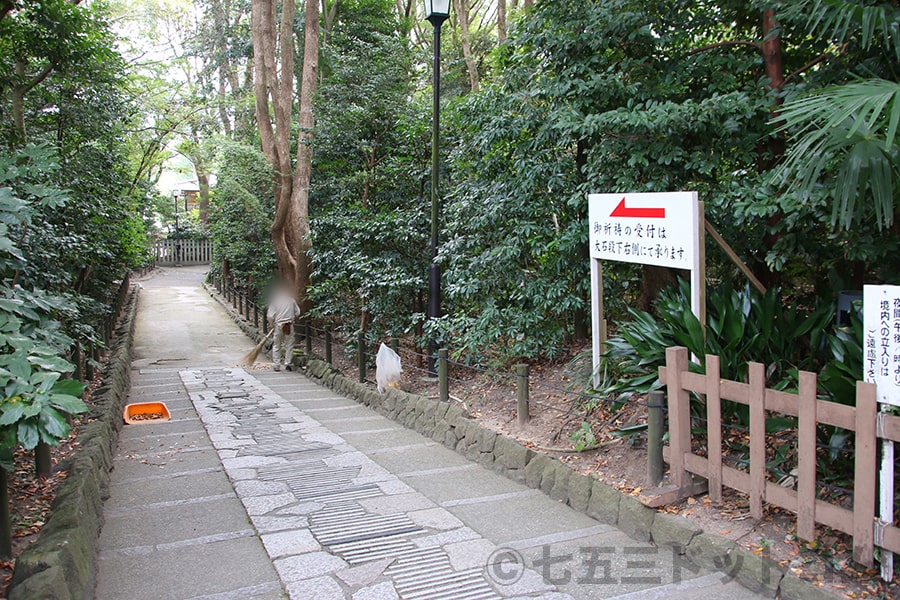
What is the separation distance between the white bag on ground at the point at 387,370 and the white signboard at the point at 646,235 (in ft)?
12.0

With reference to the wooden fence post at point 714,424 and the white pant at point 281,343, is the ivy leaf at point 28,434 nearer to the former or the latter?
the wooden fence post at point 714,424

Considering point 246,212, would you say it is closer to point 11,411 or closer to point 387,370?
point 387,370

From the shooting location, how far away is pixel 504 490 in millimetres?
5664

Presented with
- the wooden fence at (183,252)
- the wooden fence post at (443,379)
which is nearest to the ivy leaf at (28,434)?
the wooden fence post at (443,379)

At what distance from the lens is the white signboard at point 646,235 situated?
4902mm

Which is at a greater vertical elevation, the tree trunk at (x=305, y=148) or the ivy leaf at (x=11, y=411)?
the tree trunk at (x=305, y=148)

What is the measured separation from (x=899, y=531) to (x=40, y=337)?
4.82m

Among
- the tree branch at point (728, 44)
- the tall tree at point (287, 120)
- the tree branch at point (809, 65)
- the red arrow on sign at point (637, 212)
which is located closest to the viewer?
the red arrow on sign at point (637, 212)

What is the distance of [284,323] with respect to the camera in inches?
537

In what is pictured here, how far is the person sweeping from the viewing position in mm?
13516

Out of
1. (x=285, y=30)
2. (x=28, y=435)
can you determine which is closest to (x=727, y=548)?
(x=28, y=435)

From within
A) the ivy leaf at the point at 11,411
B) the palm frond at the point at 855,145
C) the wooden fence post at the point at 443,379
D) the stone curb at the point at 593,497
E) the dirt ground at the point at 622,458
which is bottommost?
the stone curb at the point at 593,497

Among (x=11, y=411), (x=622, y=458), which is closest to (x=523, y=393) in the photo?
(x=622, y=458)

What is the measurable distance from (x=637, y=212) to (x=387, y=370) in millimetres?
4686
